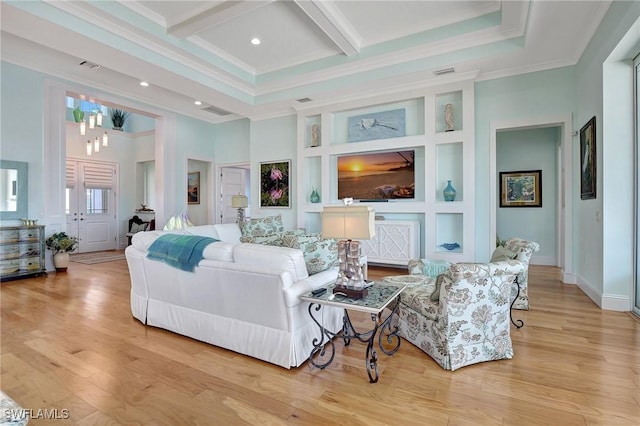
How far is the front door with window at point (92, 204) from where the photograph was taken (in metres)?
7.94

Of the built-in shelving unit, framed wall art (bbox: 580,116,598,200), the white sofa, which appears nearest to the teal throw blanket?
the white sofa

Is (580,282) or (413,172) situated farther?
(413,172)

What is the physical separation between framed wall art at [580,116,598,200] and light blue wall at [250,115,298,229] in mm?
4819

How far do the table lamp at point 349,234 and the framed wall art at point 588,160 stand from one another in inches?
128

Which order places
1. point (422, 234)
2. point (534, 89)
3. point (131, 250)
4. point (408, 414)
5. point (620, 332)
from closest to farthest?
point (408, 414) < point (620, 332) < point (131, 250) < point (534, 89) < point (422, 234)

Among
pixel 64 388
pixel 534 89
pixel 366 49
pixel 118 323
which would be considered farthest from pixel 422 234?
pixel 64 388

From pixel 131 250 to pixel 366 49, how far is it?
4.33 metres

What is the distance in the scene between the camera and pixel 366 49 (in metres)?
5.04

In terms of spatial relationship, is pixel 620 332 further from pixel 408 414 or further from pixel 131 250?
pixel 131 250

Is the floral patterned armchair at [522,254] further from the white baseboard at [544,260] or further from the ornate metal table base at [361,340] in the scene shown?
the white baseboard at [544,260]

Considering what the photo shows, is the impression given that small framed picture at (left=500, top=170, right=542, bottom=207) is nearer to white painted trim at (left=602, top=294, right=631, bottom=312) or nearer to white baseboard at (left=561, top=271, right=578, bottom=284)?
white baseboard at (left=561, top=271, right=578, bottom=284)

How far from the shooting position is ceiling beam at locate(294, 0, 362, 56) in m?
3.80

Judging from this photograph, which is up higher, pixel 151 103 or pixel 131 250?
pixel 151 103

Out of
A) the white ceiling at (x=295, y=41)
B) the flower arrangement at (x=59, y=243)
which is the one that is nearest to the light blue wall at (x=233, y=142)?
the white ceiling at (x=295, y=41)
